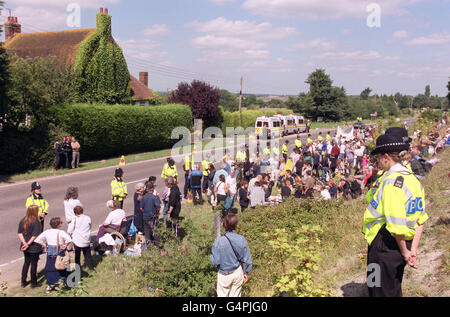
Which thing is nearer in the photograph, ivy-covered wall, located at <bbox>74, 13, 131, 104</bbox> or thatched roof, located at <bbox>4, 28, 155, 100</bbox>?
ivy-covered wall, located at <bbox>74, 13, 131, 104</bbox>

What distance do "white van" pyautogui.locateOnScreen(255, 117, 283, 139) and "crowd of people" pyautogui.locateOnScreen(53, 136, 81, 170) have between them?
1953 cm

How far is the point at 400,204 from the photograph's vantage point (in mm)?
3514

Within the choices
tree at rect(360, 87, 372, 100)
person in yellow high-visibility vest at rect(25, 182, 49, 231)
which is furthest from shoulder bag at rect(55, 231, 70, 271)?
tree at rect(360, 87, 372, 100)

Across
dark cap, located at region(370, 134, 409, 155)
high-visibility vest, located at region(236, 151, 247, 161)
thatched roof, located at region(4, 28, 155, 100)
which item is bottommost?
high-visibility vest, located at region(236, 151, 247, 161)

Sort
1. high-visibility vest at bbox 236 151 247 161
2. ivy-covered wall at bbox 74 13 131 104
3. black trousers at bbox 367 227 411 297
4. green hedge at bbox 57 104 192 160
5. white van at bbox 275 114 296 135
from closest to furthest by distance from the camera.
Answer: black trousers at bbox 367 227 411 297, high-visibility vest at bbox 236 151 247 161, green hedge at bbox 57 104 192 160, ivy-covered wall at bbox 74 13 131 104, white van at bbox 275 114 296 135

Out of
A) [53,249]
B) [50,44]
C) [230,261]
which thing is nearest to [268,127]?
[50,44]

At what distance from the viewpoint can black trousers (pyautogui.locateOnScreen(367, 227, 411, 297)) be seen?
3680mm

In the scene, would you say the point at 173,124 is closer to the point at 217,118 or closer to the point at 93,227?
the point at 217,118

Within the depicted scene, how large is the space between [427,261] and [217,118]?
3568cm

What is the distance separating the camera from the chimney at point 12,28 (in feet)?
125

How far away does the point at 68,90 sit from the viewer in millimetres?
23172

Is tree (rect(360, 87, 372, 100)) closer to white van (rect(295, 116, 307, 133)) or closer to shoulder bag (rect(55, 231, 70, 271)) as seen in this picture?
white van (rect(295, 116, 307, 133))

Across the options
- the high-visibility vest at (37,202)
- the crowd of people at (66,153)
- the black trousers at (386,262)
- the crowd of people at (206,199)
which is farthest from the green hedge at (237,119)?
the black trousers at (386,262)

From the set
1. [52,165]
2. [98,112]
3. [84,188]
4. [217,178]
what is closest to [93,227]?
[217,178]
